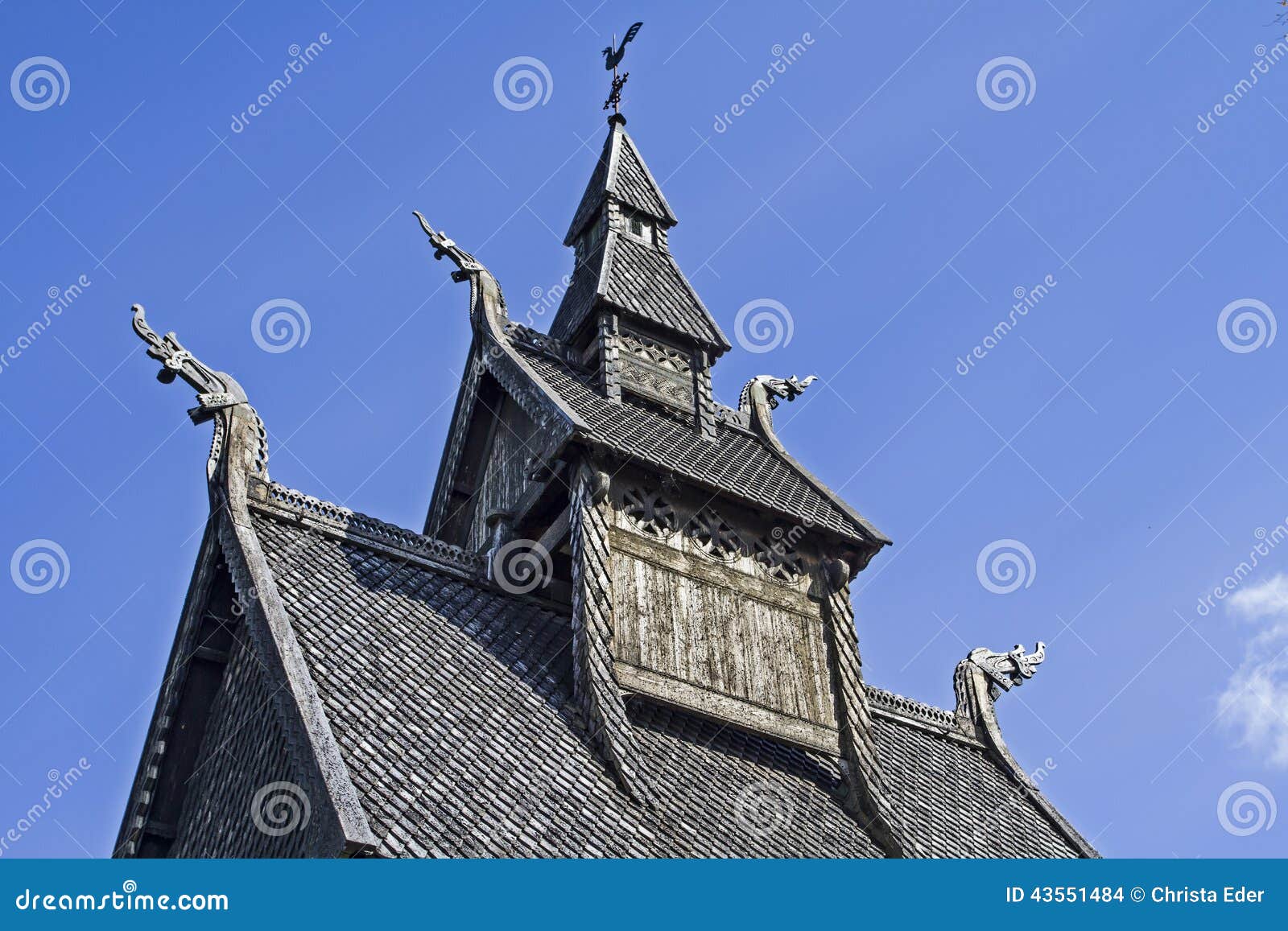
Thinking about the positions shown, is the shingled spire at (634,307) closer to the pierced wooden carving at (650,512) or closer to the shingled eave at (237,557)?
the pierced wooden carving at (650,512)

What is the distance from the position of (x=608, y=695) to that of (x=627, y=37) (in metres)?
12.4

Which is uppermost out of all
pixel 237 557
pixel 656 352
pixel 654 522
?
pixel 656 352

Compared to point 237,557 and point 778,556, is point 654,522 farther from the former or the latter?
point 237,557

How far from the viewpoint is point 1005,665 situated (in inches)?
942

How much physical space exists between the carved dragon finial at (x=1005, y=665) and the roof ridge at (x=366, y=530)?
28.4 ft

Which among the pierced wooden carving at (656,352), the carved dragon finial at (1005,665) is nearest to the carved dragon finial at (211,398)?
the pierced wooden carving at (656,352)

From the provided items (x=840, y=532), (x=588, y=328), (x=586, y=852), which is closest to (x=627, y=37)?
(x=588, y=328)

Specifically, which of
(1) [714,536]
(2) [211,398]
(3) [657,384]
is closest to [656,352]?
(3) [657,384]

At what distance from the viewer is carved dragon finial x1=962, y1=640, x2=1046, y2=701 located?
23.8 meters

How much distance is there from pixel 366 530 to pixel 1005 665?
10403 millimetres

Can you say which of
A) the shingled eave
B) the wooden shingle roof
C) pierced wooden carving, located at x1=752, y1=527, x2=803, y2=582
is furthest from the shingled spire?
the shingled eave

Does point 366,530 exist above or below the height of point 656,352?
below

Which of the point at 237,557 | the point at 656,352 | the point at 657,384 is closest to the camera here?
the point at 237,557

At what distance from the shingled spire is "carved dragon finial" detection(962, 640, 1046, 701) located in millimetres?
5640
